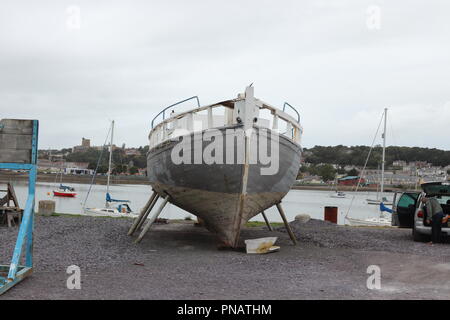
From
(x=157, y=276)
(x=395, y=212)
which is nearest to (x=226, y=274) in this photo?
(x=157, y=276)

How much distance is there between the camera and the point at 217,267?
8.02 meters

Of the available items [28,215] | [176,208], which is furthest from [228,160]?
[176,208]

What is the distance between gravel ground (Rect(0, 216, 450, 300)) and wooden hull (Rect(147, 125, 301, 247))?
76 cm

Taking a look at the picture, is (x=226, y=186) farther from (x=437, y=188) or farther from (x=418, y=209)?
(x=437, y=188)

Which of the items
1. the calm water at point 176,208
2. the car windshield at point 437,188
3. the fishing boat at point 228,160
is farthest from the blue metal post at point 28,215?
the calm water at point 176,208

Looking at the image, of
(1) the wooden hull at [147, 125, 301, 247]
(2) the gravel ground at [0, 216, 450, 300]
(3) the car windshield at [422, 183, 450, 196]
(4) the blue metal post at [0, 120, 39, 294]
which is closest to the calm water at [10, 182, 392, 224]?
(3) the car windshield at [422, 183, 450, 196]

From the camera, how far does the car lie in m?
12.6

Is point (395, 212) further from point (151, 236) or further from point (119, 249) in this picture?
point (119, 249)

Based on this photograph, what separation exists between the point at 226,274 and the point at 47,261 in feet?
10.8

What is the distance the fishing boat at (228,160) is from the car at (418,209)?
451cm

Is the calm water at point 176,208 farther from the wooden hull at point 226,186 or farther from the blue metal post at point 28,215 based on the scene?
the blue metal post at point 28,215

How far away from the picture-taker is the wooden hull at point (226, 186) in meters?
9.55

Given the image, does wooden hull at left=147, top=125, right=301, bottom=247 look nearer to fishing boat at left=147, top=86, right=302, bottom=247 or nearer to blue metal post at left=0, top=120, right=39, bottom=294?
fishing boat at left=147, top=86, right=302, bottom=247
